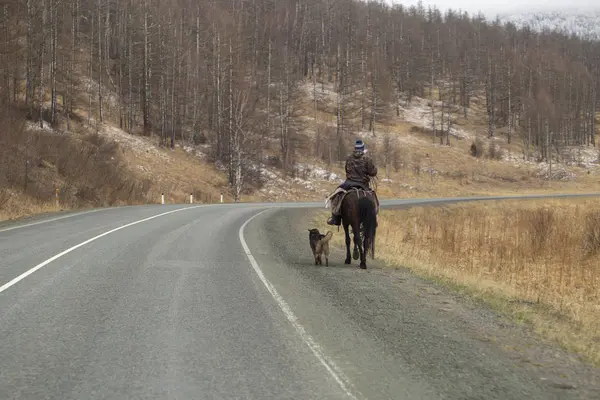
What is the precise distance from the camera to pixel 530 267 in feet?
50.3

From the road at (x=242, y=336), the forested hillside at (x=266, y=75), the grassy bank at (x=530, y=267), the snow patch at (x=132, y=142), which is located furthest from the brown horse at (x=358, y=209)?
the snow patch at (x=132, y=142)

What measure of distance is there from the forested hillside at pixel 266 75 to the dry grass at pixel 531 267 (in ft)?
69.0

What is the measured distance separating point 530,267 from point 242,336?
11468 mm

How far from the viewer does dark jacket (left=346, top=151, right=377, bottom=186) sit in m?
11.2

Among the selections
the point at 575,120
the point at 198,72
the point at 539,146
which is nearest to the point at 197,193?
the point at 198,72

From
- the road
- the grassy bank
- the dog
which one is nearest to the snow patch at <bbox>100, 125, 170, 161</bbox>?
the grassy bank

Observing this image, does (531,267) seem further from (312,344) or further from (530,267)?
(312,344)

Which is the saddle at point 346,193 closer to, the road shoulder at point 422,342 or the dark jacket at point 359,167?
the dark jacket at point 359,167

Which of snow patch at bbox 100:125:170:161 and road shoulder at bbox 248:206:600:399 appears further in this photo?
snow patch at bbox 100:125:170:161

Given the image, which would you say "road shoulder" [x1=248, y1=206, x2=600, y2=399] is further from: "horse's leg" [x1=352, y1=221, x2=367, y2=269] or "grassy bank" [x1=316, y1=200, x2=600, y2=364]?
"horse's leg" [x1=352, y1=221, x2=367, y2=269]

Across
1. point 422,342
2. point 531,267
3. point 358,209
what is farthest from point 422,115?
point 422,342

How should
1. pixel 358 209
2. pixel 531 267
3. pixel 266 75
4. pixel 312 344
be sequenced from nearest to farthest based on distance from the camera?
pixel 312 344 < pixel 358 209 < pixel 531 267 < pixel 266 75

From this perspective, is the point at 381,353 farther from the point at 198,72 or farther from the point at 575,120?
the point at 575,120

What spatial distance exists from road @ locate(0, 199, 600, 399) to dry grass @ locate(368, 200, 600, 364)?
86 cm
